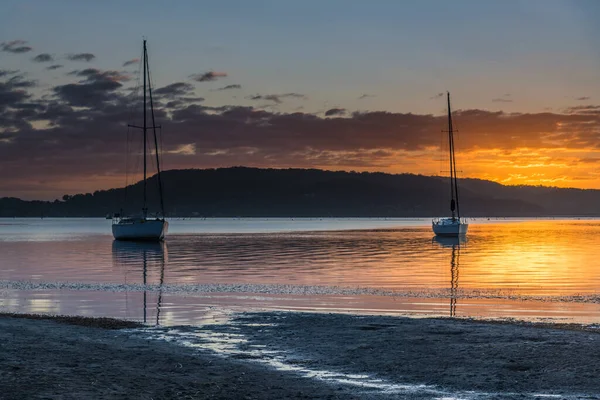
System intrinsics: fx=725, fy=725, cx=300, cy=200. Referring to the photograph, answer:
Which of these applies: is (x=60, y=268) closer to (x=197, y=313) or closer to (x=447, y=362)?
(x=197, y=313)

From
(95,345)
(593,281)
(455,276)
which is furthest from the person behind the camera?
(455,276)

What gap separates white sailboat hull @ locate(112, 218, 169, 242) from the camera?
91250 mm

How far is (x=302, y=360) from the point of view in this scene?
16.6 m

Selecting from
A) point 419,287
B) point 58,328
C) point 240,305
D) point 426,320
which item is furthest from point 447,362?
point 419,287

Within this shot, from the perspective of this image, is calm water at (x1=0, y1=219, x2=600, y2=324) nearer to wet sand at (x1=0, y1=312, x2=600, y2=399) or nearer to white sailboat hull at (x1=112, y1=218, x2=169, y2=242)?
wet sand at (x1=0, y1=312, x2=600, y2=399)

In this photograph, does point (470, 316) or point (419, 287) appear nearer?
point (470, 316)

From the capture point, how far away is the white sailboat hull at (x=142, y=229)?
9125cm

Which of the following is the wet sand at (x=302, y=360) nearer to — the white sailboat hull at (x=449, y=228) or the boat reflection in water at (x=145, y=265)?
the boat reflection in water at (x=145, y=265)

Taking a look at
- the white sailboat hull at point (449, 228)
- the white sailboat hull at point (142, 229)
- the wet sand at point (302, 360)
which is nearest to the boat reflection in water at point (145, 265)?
the wet sand at point (302, 360)

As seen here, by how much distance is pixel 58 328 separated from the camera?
20906 mm

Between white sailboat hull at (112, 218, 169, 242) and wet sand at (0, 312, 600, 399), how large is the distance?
69501 millimetres

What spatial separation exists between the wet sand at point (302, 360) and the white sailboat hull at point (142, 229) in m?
69.5

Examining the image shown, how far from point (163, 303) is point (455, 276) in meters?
20.5

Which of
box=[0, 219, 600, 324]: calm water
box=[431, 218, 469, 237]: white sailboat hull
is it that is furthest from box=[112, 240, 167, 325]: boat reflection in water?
box=[431, 218, 469, 237]: white sailboat hull
